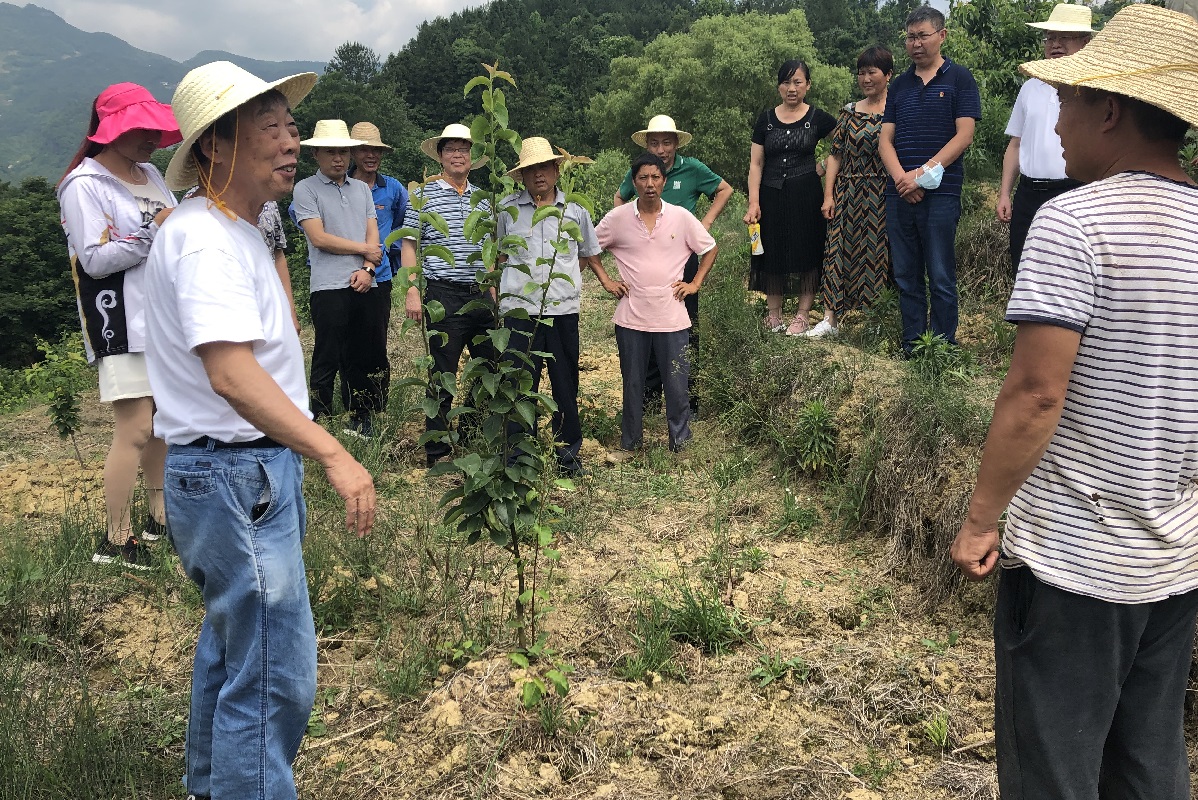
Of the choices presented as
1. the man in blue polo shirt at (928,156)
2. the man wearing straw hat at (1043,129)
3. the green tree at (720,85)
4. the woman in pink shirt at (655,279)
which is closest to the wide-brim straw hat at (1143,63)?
the man wearing straw hat at (1043,129)

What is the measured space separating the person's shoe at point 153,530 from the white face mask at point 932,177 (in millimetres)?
4382

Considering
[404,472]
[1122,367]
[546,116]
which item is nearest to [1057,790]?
[1122,367]

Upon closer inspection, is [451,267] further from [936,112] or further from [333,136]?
[936,112]

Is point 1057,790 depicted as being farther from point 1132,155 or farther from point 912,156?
point 912,156

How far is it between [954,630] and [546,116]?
43.0 metres

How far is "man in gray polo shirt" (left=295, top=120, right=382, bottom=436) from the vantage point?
5.12 metres

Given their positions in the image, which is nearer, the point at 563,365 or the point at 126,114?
the point at 126,114

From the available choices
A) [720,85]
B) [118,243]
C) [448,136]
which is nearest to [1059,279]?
[118,243]

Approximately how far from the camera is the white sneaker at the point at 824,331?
5.90 metres

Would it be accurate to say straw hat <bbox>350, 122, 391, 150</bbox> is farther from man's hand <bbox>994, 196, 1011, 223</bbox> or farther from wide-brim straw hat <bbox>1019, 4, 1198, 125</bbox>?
wide-brim straw hat <bbox>1019, 4, 1198, 125</bbox>

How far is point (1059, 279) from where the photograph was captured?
1627 millimetres

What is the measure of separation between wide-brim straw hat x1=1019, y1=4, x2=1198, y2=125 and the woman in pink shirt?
3.55 metres

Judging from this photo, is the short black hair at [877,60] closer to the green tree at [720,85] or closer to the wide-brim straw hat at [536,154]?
the wide-brim straw hat at [536,154]

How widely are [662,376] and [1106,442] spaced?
384 cm
